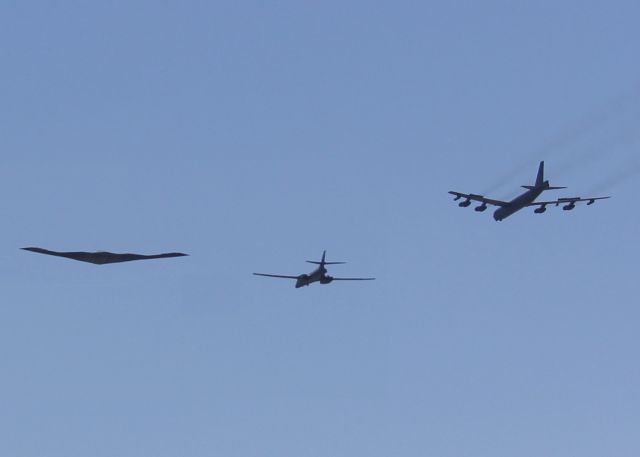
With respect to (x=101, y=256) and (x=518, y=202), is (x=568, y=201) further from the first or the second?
(x=101, y=256)

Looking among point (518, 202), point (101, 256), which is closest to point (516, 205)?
point (518, 202)

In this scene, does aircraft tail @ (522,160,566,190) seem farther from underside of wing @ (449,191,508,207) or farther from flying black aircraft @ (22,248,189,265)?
flying black aircraft @ (22,248,189,265)

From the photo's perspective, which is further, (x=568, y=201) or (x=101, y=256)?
(x=568, y=201)

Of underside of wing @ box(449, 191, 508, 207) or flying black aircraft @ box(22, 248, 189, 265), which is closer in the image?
flying black aircraft @ box(22, 248, 189, 265)

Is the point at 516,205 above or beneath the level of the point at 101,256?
above

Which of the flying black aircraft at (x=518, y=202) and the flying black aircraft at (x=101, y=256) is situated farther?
the flying black aircraft at (x=518, y=202)

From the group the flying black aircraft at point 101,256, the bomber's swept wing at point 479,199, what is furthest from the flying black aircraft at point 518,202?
the flying black aircraft at point 101,256

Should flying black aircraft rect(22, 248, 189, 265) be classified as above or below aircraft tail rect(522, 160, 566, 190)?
below

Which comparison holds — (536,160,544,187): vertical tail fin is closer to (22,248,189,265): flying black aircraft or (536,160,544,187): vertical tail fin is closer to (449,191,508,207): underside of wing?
(449,191,508,207): underside of wing

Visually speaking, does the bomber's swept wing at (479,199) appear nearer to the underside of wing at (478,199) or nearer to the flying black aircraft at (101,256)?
the underside of wing at (478,199)

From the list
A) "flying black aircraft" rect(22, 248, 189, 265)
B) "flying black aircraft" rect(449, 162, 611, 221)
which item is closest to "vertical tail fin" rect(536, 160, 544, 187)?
"flying black aircraft" rect(449, 162, 611, 221)

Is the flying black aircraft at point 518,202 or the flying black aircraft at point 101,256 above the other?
the flying black aircraft at point 518,202

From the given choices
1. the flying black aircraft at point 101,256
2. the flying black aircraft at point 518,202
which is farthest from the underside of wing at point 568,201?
the flying black aircraft at point 101,256

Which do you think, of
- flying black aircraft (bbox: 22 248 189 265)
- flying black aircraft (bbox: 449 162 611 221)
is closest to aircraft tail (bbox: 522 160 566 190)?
flying black aircraft (bbox: 449 162 611 221)
